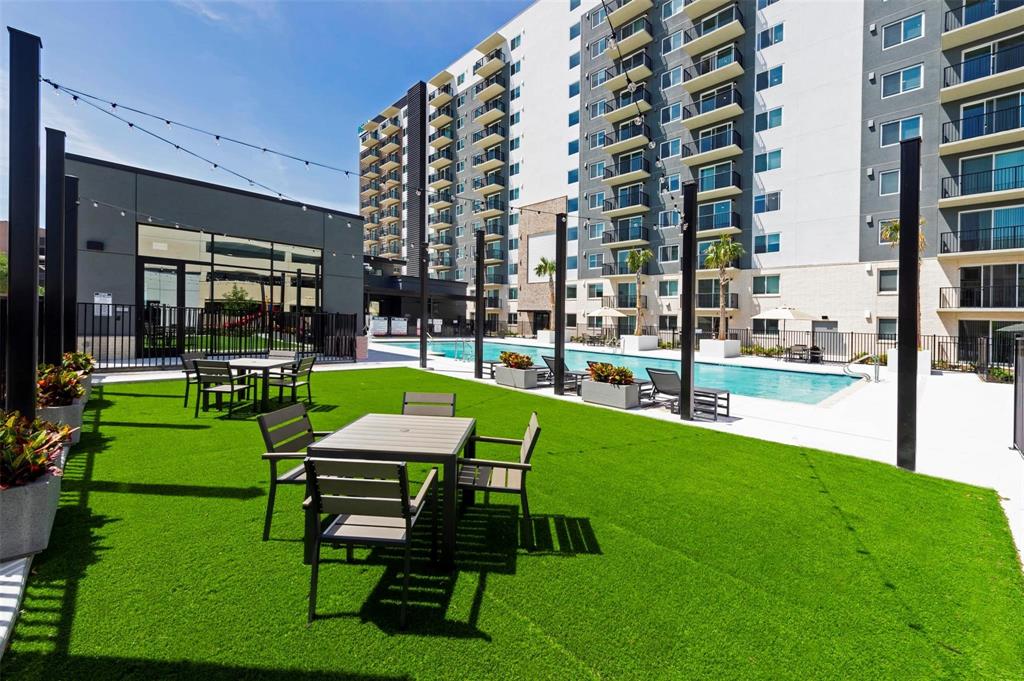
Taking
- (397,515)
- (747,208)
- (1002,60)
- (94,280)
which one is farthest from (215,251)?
(1002,60)

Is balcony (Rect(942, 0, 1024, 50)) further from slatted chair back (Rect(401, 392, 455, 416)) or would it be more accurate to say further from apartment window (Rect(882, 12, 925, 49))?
slatted chair back (Rect(401, 392, 455, 416))

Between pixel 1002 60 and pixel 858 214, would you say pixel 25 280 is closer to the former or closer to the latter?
pixel 858 214

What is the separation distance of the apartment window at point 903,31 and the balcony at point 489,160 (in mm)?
34382

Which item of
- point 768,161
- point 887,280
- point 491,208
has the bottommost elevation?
point 887,280

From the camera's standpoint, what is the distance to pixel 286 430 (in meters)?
4.49

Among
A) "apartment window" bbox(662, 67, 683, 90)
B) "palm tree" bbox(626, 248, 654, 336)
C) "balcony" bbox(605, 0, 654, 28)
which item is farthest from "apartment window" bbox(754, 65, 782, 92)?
"palm tree" bbox(626, 248, 654, 336)

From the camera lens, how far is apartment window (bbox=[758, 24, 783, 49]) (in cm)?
3019

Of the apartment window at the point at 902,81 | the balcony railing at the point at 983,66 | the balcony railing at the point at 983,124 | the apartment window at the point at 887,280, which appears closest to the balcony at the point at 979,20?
the balcony railing at the point at 983,66

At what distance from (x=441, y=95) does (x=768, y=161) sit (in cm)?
4313

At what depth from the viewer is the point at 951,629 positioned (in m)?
2.97

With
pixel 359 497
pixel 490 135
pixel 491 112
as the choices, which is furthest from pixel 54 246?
pixel 491 112

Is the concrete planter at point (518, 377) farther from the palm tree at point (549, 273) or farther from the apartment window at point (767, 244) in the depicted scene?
the palm tree at point (549, 273)

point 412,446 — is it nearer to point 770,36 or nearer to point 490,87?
point 770,36

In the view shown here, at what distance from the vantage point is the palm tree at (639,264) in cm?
3566
